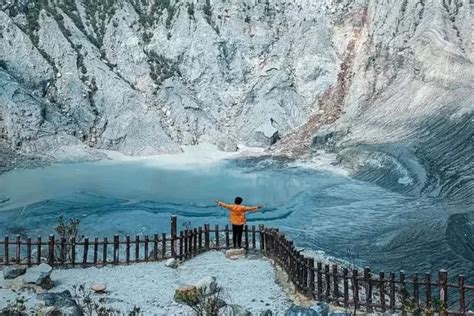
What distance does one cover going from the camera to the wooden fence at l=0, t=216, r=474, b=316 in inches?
416

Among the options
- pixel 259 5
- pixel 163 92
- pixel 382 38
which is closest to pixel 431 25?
pixel 382 38

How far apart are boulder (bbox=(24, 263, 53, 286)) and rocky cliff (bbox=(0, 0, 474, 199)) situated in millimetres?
16481

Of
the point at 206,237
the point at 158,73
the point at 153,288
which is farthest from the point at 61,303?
the point at 158,73

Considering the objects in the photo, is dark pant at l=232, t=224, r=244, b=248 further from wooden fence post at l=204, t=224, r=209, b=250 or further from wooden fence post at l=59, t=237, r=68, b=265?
wooden fence post at l=59, t=237, r=68, b=265

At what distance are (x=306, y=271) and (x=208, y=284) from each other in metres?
1.99

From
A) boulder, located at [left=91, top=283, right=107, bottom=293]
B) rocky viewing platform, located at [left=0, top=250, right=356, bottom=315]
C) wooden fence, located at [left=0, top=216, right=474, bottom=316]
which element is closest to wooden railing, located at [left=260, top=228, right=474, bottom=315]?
wooden fence, located at [left=0, top=216, right=474, bottom=316]

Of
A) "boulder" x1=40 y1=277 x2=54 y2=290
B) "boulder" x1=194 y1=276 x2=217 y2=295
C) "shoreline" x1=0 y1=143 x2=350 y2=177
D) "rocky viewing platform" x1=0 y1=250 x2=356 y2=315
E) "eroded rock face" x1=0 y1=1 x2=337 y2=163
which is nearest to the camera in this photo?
"rocky viewing platform" x1=0 y1=250 x2=356 y2=315

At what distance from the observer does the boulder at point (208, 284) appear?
1200 cm

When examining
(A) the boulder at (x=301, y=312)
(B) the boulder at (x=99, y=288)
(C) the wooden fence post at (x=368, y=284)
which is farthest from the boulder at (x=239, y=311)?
(B) the boulder at (x=99, y=288)

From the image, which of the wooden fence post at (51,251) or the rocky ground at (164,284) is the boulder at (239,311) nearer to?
the rocky ground at (164,284)

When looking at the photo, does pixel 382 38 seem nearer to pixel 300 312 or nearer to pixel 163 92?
pixel 163 92

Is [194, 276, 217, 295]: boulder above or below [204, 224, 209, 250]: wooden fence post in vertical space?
below

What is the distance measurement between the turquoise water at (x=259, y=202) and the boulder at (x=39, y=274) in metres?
6.42

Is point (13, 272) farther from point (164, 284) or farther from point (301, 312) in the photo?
point (301, 312)
